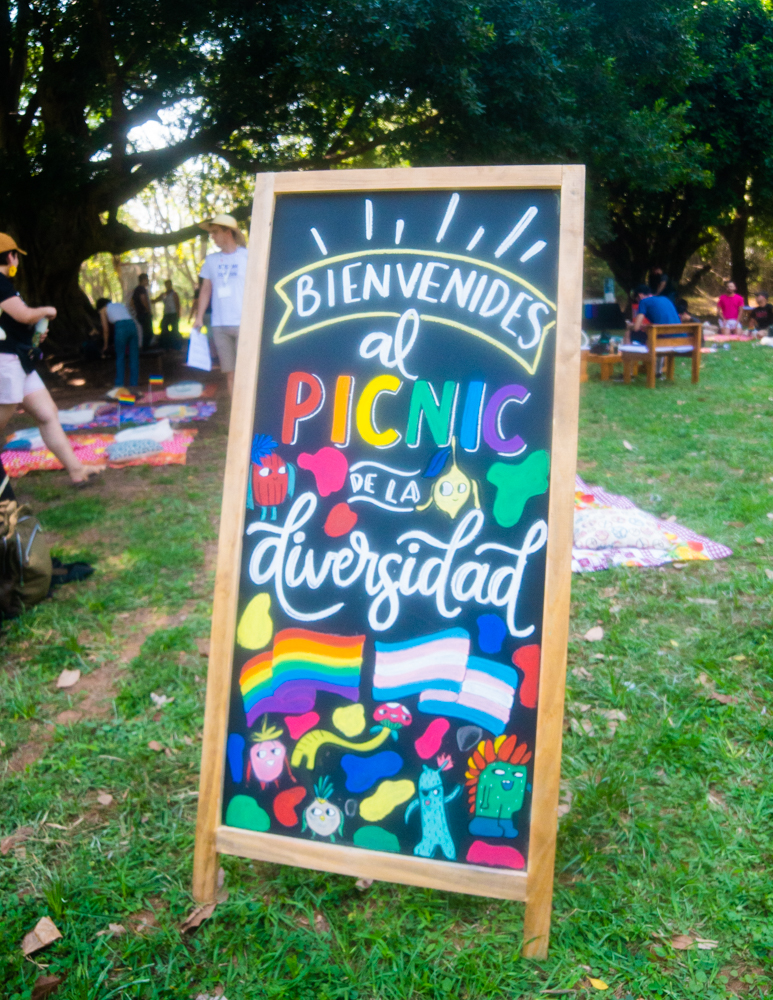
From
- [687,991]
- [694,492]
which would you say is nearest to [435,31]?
[694,492]

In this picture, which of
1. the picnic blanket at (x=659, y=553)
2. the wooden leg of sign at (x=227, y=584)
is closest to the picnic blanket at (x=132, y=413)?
the picnic blanket at (x=659, y=553)

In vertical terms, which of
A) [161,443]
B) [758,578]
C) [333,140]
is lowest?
[758,578]

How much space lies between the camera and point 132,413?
9047 mm

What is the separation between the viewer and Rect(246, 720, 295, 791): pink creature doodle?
1967mm

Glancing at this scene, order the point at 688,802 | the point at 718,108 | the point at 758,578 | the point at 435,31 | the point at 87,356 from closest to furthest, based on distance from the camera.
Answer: the point at 688,802, the point at 758,578, the point at 435,31, the point at 87,356, the point at 718,108

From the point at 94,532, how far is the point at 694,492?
13.5 feet

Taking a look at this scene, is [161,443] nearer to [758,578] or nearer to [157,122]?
[758,578]

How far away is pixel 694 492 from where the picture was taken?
17.3 ft

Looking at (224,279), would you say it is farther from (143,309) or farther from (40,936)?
(143,309)

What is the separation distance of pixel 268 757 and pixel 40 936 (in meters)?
0.74

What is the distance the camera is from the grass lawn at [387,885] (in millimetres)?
1830

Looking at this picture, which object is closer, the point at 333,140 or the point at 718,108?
the point at 333,140

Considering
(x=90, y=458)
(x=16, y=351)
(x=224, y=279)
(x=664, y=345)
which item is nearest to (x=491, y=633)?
(x=16, y=351)

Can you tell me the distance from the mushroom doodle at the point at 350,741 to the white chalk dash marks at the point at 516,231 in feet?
3.96
